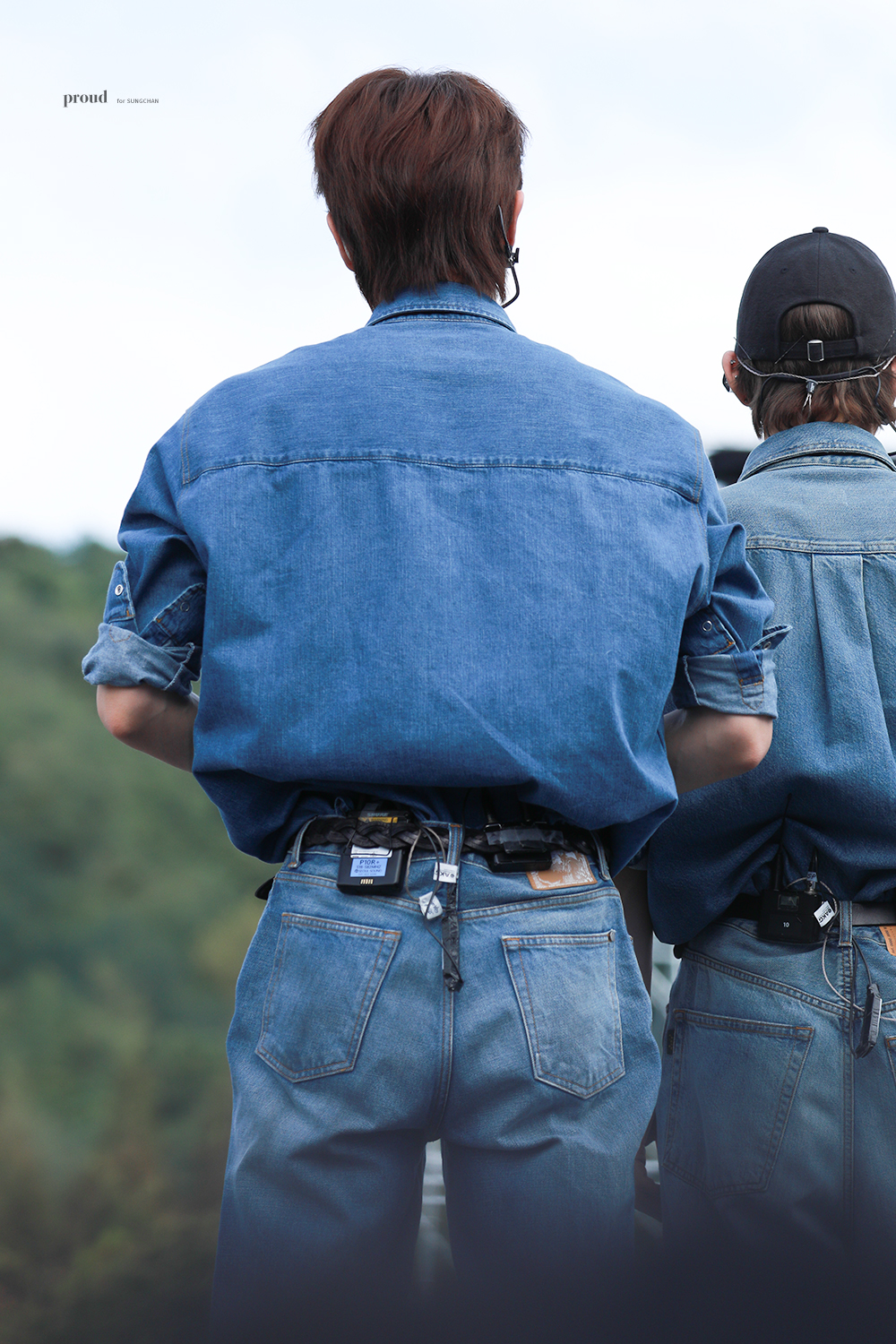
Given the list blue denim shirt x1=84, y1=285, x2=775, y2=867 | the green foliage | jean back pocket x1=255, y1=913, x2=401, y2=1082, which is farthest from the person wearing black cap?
the green foliage

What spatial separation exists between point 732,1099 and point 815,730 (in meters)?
0.48

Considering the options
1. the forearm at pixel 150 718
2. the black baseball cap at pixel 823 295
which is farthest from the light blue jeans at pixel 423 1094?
the black baseball cap at pixel 823 295

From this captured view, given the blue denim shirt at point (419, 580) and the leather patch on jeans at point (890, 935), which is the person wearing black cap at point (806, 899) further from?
the blue denim shirt at point (419, 580)

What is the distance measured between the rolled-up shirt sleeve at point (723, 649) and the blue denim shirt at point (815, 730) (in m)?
0.21

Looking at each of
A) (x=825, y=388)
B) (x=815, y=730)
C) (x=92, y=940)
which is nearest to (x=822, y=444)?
(x=825, y=388)

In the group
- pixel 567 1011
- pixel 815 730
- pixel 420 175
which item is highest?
pixel 420 175

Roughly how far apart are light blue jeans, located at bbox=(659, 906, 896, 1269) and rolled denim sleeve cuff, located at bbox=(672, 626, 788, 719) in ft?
1.29

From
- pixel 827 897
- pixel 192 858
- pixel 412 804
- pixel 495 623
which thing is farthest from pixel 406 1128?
pixel 192 858

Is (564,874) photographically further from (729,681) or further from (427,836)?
(729,681)

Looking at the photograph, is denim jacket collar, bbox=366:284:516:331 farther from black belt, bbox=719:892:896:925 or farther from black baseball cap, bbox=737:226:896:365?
black belt, bbox=719:892:896:925

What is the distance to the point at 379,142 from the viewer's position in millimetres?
1249

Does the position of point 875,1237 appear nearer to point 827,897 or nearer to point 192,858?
point 827,897

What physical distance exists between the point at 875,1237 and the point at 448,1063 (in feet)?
2.29

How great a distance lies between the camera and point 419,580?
1.08m
